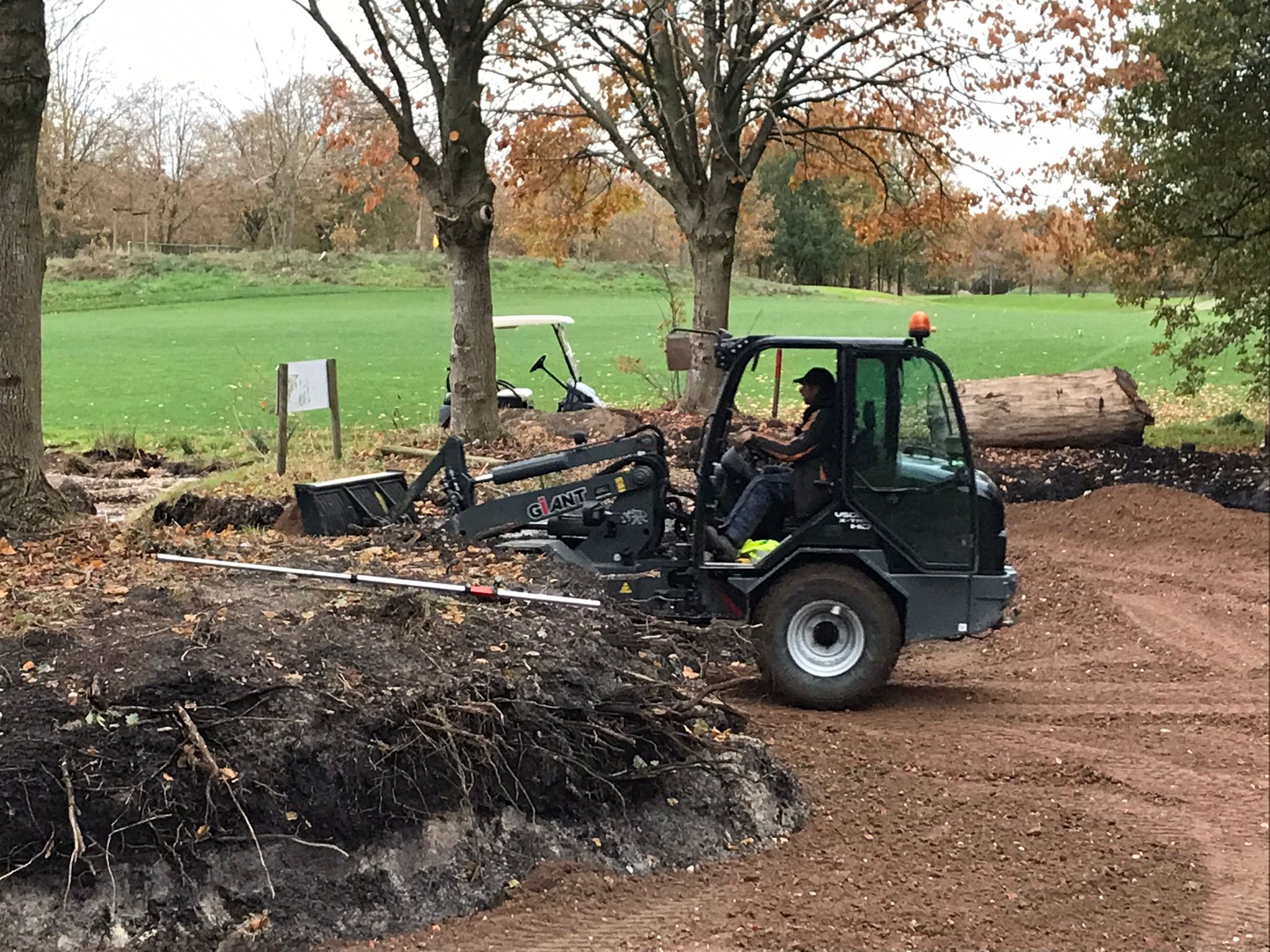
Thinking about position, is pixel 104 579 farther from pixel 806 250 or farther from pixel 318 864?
pixel 806 250

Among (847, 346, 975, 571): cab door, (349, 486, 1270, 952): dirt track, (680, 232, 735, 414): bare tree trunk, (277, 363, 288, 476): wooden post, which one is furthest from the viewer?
(680, 232, 735, 414): bare tree trunk

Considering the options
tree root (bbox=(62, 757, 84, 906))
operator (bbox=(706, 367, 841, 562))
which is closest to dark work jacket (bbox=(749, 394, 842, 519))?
operator (bbox=(706, 367, 841, 562))

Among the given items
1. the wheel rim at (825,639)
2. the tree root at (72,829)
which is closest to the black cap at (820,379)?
the wheel rim at (825,639)

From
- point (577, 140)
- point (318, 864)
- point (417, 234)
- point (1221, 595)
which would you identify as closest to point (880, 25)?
point (577, 140)

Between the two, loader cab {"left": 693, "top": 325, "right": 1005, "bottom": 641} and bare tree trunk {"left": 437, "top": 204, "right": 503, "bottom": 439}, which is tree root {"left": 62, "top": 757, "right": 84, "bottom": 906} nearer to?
loader cab {"left": 693, "top": 325, "right": 1005, "bottom": 641}

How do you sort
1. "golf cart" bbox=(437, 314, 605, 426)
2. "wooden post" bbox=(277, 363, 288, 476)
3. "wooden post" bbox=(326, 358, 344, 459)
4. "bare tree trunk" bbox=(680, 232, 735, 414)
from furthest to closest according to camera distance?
1. "bare tree trunk" bbox=(680, 232, 735, 414)
2. "golf cart" bbox=(437, 314, 605, 426)
3. "wooden post" bbox=(326, 358, 344, 459)
4. "wooden post" bbox=(277, 363, 288, 476)

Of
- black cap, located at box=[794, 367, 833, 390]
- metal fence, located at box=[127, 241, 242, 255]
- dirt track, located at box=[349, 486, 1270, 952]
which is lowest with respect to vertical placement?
dirt track, located at box=[349, 486, 1270, 952]

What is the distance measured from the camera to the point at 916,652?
9375 mm

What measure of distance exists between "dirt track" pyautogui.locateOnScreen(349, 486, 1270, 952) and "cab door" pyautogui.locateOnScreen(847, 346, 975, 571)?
1023mm

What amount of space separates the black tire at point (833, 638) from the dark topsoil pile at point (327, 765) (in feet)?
4.20

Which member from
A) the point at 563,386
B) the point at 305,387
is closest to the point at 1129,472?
the point at 563,386

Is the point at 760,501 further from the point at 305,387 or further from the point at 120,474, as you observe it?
the point at 120,474

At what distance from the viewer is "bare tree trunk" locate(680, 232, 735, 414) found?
62.4 ft

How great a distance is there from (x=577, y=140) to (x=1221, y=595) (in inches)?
498
